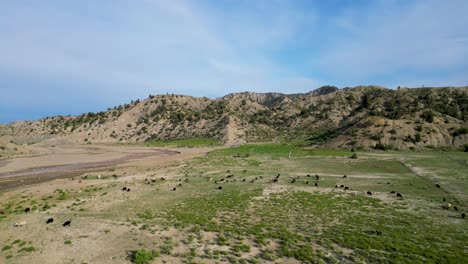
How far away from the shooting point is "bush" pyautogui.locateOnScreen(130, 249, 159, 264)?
15.0 metres

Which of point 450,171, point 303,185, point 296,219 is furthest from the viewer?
point 450,171

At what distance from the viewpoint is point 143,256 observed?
50.0 ft

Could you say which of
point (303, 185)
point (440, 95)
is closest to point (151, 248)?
point (303, 185)

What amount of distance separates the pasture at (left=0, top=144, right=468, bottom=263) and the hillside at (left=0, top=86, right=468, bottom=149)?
37.1 meters

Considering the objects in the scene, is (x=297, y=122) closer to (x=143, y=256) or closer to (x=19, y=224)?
(x=19, y=224)

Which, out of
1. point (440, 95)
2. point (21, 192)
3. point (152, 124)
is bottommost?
point (21, 192)

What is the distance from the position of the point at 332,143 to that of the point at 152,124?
295ft

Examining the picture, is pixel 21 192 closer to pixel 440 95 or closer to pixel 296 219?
pixel 296 219

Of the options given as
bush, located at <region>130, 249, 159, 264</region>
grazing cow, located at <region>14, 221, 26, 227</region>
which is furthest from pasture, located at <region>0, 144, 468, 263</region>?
grazing cow, located at <region>14, 221, 26, 227</region>

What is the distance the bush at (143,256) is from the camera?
15001mm

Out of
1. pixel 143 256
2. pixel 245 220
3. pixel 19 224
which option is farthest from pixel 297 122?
pixel 143 256

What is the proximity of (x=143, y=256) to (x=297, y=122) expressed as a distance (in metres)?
112

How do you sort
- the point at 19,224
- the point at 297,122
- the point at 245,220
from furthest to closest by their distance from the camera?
1. the point at 297,122
2. the point at 245,220
3. the point at 19,224

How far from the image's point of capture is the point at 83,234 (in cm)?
1906
